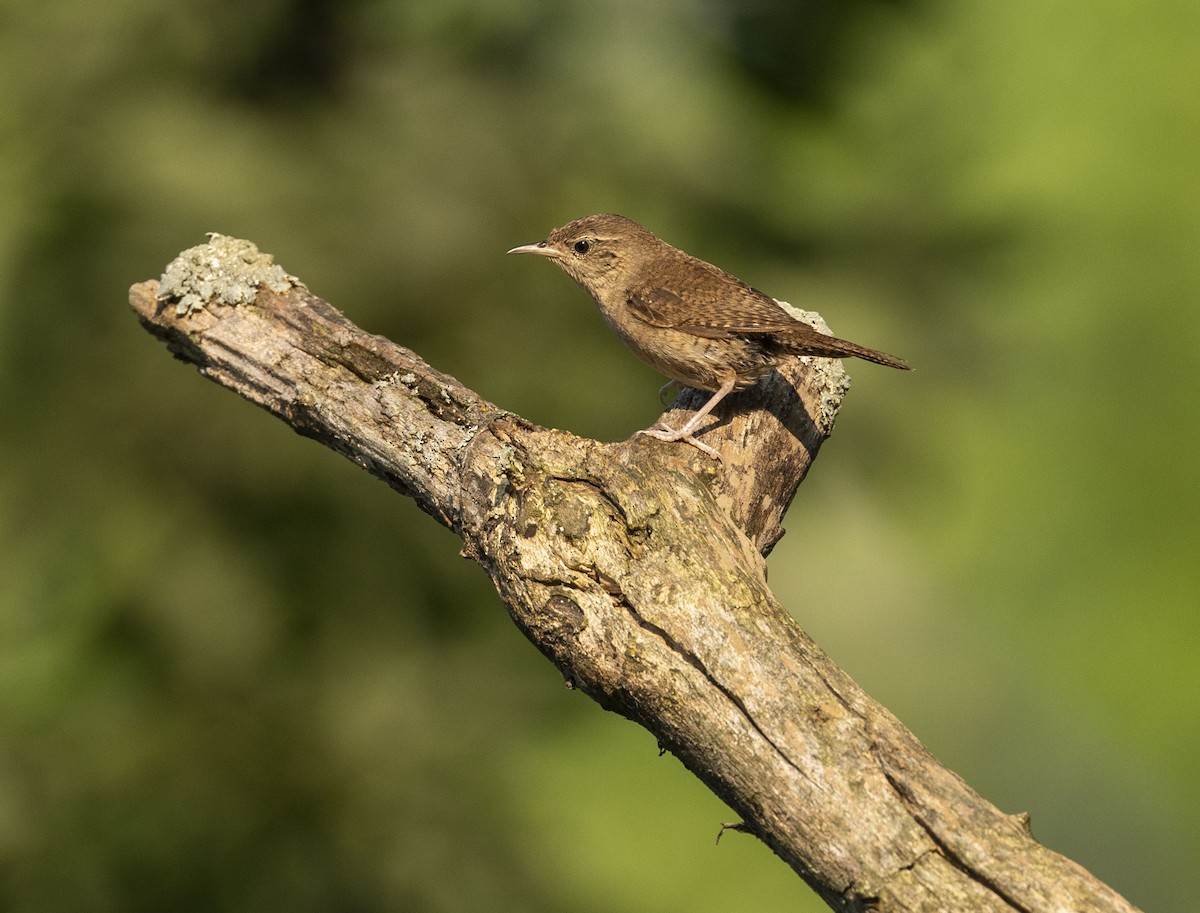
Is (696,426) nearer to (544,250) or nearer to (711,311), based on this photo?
(711,311)

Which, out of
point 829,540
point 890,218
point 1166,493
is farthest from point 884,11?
point 1166,493

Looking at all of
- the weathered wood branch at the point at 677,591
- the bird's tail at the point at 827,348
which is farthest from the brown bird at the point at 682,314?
the weathered wood branch at the point at 677,591

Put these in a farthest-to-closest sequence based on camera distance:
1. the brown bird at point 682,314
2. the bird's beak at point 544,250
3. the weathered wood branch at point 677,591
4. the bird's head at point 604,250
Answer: the bird's beak at point 544,250 < the bird's head at point 604,250 < the brown bird at point 682,314 < the weathered wood branch at point 677,591

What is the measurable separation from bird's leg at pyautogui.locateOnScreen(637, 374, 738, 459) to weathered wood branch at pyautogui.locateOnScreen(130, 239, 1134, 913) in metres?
0.05

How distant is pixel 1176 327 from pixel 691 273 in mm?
6522

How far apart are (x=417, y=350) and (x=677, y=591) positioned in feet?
8.37

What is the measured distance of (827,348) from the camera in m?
3.33

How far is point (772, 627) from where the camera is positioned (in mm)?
2586

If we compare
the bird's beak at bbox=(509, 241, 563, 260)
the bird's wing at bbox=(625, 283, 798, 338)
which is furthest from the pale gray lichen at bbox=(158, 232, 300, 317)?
the bird's wing at bbox=(625, 283, 798, 338)

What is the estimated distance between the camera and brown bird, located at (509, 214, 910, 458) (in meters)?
3.39

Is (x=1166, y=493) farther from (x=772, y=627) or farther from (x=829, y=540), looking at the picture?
(x=772, y=627)

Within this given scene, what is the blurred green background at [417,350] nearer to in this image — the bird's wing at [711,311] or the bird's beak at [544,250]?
the bird's beak at [544,250]

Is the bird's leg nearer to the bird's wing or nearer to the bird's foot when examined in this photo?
the bird's foot

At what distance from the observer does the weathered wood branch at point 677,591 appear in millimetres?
2312
